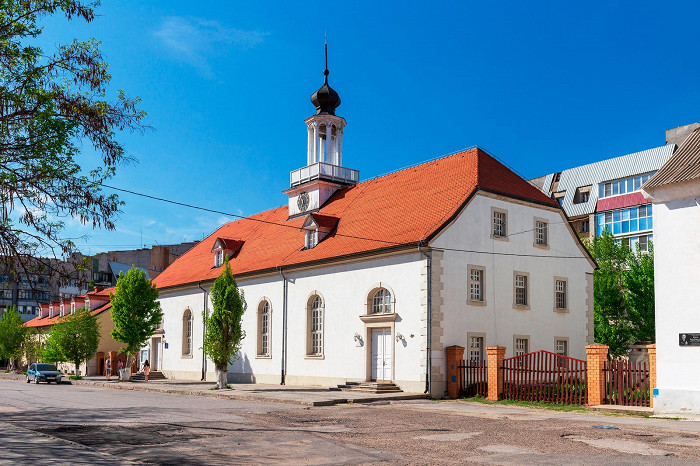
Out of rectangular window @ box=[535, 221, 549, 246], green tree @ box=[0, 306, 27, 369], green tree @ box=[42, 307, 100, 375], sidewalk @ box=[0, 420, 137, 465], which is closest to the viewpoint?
sidewalk @ box=[0, 420, 137, 465]

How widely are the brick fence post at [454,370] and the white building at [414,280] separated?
0.96 feet

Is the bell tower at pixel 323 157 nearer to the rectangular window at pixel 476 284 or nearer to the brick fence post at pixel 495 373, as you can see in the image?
the rectangular window at pixel 476 284

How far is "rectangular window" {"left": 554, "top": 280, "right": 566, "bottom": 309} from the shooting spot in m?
31.7

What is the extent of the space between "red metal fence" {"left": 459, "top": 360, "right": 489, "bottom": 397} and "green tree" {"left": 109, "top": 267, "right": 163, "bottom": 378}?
74.4 ft

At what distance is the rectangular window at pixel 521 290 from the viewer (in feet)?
98.9

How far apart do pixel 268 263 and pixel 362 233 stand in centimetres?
698

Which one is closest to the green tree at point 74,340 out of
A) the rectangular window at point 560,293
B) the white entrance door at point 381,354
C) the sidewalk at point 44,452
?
the white entrance door at point 381,354

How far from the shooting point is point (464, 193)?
29.0 meters

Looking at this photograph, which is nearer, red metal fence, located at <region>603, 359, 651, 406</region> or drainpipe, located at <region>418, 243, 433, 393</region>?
red metal fence, located at <region>603, 359, 651, 406</region>

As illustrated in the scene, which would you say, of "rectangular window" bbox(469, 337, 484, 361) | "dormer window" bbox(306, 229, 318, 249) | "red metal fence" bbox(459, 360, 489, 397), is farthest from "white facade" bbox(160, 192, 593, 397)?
"dormer window" bbox(306, 229, 318, 249)

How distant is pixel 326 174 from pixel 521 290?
13.8 meters

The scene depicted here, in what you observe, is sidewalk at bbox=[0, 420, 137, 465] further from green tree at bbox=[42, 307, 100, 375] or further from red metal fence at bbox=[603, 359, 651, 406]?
green tree at bbox=[42, 307, 100, 375]

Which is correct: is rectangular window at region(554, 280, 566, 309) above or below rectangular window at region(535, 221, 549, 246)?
below

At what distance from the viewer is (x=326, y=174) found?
1561 inches
